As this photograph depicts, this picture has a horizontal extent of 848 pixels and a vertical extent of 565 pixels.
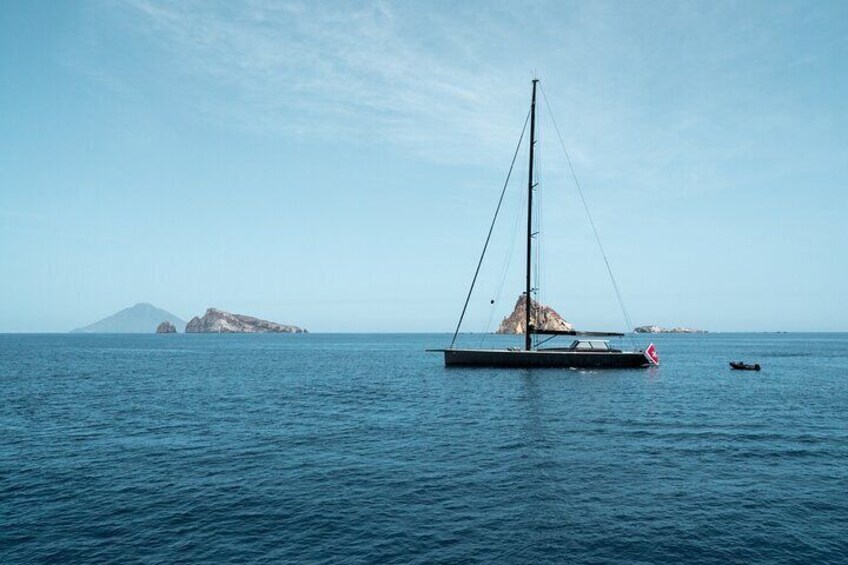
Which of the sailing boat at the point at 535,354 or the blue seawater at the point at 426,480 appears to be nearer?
the blue seawater at the point at 426,480

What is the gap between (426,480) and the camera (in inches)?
858

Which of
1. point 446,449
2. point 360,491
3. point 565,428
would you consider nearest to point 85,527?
point 360,491

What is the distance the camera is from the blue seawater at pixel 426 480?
1583 cm

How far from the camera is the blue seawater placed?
15.8 m

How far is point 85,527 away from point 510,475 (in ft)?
51.2

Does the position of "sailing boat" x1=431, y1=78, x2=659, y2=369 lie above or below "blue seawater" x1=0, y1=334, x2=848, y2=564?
above

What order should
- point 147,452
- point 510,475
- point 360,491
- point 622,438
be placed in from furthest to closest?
point 622,438
point 147,452
point 510,475
point 360,491

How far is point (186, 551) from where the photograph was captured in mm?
15414

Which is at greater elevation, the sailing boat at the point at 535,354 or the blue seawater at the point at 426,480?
the sailing boat at the point at 535,354

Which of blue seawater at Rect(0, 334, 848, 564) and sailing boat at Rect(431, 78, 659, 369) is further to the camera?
sailing boat at Rect(431, 78, 659, 369)

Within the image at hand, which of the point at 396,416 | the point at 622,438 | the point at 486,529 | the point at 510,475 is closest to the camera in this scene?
the point at 486,529

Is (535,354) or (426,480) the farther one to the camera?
(535,354)

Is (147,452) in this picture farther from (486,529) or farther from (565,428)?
(565,428)

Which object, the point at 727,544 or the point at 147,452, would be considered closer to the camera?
the point at 727,544
